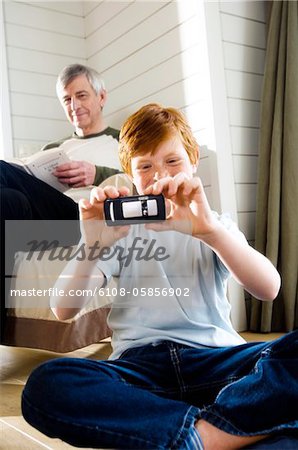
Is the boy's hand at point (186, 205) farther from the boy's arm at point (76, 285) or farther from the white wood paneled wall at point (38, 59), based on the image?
the white wood paneled wall at point (38, 59)

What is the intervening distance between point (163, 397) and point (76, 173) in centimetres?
94

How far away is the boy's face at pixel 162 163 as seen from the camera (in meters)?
0.96

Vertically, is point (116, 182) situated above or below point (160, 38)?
below

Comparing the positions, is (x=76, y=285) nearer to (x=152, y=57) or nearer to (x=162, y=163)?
(x=162, y=163)

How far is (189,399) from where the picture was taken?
0.85 metres

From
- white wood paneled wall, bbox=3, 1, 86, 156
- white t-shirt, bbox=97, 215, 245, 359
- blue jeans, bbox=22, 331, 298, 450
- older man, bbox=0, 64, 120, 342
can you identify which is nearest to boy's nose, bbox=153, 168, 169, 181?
white t-shirt, bbox=97, 215, 245, 359

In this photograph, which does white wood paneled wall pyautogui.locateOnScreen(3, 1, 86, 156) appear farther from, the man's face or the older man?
the older man

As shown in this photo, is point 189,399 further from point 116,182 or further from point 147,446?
point 116,182

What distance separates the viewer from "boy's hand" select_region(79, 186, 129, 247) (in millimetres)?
865

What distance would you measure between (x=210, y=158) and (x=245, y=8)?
0.64 metres

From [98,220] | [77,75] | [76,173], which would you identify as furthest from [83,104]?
[98,220]

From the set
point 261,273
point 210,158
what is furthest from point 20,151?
point 261,273

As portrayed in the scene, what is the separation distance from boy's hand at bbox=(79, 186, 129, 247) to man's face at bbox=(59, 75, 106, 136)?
3.74 feet

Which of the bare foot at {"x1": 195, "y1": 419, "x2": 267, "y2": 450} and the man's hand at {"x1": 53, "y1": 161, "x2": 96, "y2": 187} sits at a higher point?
the man's hand at {"x1": 53, "y1": 161, "x2": 96, "y2": 187}
